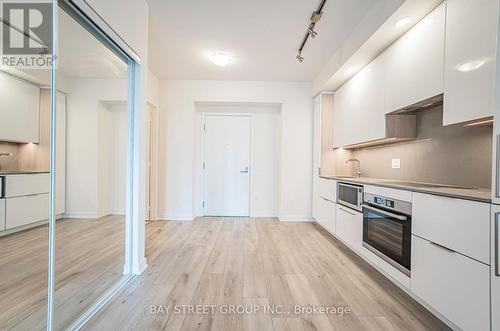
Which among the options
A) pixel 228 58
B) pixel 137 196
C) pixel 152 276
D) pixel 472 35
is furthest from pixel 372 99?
pixel 152 276

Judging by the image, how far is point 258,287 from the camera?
6.78ft

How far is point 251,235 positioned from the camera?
3.63 metres

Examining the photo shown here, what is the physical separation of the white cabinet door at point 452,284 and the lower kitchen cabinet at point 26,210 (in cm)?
253

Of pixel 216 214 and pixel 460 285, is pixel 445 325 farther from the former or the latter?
pixel 216 214

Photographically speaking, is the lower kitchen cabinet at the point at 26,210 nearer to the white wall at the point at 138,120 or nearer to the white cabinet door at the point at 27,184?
the white cabinet door at the point at 27,184

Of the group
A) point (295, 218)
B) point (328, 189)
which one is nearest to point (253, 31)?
point (328, 189)

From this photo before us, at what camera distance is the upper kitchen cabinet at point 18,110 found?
137cm

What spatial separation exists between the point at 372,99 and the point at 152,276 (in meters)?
3.10

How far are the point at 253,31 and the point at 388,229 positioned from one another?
259cm

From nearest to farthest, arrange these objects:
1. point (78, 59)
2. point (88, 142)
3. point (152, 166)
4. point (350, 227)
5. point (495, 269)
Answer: point (495, 269) < point (78, 59) < point (88, 142) < point (350, 227) < point (152, 166)

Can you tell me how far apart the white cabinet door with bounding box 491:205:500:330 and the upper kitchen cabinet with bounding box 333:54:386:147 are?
155cm

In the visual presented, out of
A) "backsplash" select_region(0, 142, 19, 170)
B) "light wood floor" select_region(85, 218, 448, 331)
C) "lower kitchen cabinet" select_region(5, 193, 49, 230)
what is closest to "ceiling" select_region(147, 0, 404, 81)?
"backsplash" select_region(0, 142, 19, 170)

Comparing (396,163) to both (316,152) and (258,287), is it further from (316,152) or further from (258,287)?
(258,287)

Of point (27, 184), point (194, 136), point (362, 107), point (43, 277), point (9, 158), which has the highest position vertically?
point (362, 107)
